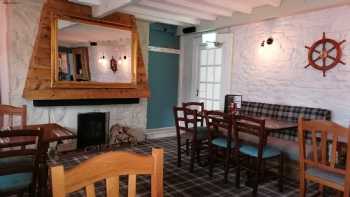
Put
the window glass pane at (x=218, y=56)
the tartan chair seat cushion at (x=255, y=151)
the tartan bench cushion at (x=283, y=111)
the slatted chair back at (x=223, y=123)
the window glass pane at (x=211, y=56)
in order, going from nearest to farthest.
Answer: the tartan chair seat cushion at (x=255, y=151)
the slatted chair back at (x=223, y=123)
the tartan bench cushion at (x=283, y=111)
the window glass pane at (x=218, y=56)
the window glass pane at (x=211, y=56)

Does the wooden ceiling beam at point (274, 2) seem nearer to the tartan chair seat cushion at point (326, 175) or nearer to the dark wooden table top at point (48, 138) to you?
the tartan chair seat cushion at point (326, 175)

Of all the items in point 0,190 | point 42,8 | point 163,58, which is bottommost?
point 0,190

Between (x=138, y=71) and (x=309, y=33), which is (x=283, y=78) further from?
(x=138, y=71)

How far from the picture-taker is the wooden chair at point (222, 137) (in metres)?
3.17

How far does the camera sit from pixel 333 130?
7.31 feet

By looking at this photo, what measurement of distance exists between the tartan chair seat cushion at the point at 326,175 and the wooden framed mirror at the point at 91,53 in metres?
3.46

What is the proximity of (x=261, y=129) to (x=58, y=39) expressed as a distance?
10.8 feet

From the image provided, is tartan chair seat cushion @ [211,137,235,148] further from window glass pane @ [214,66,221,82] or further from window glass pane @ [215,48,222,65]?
window glass pane @ [215,48,222,65]

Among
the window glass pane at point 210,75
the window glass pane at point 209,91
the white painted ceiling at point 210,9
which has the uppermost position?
the white painted ceiling at point 210,9

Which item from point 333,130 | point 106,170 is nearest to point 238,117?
point 333,130

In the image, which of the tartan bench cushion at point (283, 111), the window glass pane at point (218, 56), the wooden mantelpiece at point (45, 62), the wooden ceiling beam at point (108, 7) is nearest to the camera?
the wooden ceiling beam at point (108, 7)

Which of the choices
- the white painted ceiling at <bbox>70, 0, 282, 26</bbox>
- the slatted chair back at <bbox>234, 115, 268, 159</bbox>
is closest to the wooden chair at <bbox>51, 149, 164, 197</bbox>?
the slatted chair back at <bbox>234, 115, 268, 159</bbox>

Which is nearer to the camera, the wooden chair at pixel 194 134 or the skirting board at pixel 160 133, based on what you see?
the wooden chair at pixel 194 134

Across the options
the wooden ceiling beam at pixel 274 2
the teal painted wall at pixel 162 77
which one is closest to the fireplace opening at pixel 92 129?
the teal painted wall at pixel 162 77
